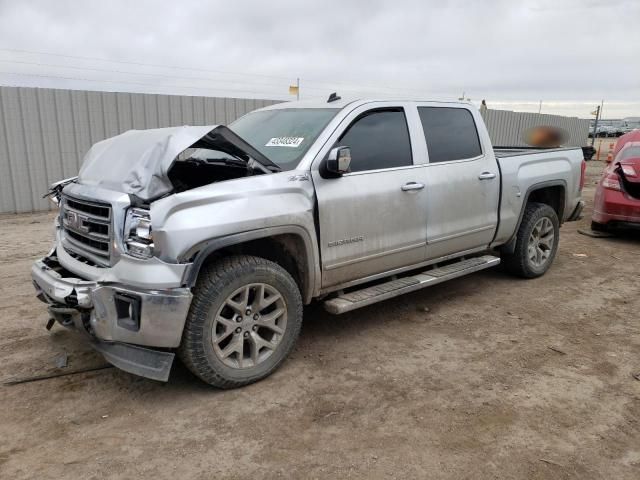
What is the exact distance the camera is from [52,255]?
12.7 feet

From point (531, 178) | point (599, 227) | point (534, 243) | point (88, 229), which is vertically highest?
point (531, 178)

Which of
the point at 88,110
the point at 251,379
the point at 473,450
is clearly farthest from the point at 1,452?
the point at 88,110

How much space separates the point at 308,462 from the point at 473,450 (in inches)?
35.8

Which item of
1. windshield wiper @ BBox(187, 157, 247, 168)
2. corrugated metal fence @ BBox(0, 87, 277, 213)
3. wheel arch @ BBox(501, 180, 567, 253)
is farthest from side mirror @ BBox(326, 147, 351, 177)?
corrugated metal fence @ BBox(0, 87, 277, 213)

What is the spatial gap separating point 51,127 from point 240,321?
28.0 feet

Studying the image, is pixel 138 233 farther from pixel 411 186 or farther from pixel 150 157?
pixel 411 186

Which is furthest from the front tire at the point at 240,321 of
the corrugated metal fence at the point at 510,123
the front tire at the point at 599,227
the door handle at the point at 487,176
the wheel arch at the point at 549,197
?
the corrugated metal fence at the point at 510,123

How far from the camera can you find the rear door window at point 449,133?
4.65m

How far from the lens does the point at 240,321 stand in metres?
3.38

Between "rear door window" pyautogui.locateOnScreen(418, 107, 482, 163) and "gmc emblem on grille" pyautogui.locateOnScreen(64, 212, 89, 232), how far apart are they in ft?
9.38

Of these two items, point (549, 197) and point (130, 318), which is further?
point (549, 197)

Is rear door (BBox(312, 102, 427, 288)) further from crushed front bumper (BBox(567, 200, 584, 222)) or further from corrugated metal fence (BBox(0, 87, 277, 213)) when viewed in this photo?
corrugated metal fence (BBox(0, 87, 277, 213))

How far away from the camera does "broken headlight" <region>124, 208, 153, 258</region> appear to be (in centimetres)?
304

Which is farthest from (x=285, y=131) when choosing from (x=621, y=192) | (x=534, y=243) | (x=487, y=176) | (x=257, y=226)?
(x=621, y=192)
